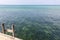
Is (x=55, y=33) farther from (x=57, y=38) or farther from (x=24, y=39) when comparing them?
(x=24, y=39)

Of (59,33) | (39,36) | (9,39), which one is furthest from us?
(59,33)

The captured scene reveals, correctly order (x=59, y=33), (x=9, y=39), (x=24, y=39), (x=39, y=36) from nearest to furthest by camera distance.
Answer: (x=9, y=39) < (x=24, y=39) < (x=39, y=36) < (x=59, y=33)

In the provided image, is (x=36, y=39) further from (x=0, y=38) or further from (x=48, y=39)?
(x=0, y=38)

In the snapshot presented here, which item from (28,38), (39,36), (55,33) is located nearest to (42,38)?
(39,36)

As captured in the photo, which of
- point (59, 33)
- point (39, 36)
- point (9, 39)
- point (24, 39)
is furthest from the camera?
point (59, 33)

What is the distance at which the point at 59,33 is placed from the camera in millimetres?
21984

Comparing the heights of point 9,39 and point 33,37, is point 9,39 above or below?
above

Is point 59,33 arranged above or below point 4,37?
below

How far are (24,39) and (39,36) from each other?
9.36 ft

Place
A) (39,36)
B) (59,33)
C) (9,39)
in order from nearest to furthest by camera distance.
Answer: (9,39) → (39,36) → (59,33)

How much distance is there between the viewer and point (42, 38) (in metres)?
19.4

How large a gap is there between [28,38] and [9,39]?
9.39 metres

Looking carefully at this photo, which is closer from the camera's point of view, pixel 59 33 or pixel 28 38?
pixel 28 38

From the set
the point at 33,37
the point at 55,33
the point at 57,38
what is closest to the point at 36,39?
the point at 33,37
